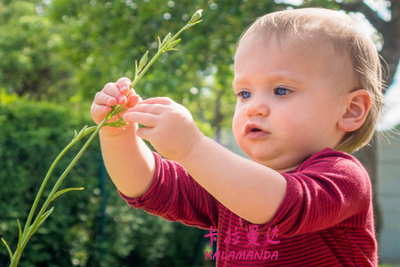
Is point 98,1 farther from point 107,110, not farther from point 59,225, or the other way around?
point 107,110

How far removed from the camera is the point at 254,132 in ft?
5.21

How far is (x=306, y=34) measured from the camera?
1582 mm

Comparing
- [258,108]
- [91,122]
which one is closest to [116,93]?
[258,108]

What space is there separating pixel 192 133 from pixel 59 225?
4.67 metres

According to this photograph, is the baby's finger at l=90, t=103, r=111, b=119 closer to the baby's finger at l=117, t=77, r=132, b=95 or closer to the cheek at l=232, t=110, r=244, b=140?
the baby's finger at l=117, t=77, r=132, b=95

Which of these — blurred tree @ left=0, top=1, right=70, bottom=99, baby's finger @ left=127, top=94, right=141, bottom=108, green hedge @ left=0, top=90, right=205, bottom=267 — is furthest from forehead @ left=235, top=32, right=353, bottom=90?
blurred tree @ left=0, top=1, right=70, bottom=99

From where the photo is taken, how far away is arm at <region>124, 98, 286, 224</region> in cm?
123

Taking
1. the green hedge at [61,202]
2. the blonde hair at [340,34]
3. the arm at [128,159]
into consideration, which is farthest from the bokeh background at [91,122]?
the arm at [128,159]

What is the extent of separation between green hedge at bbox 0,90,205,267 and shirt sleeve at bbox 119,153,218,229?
3545 mm

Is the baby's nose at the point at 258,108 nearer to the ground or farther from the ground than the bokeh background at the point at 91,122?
farther from the ground

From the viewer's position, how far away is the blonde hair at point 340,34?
161 centimetres

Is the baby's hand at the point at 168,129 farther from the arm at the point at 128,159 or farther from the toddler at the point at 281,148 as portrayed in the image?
the arm at the point at 128,159

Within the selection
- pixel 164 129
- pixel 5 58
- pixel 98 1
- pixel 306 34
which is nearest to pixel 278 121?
pixel 306 34

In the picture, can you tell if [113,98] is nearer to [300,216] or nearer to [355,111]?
[300,216]
